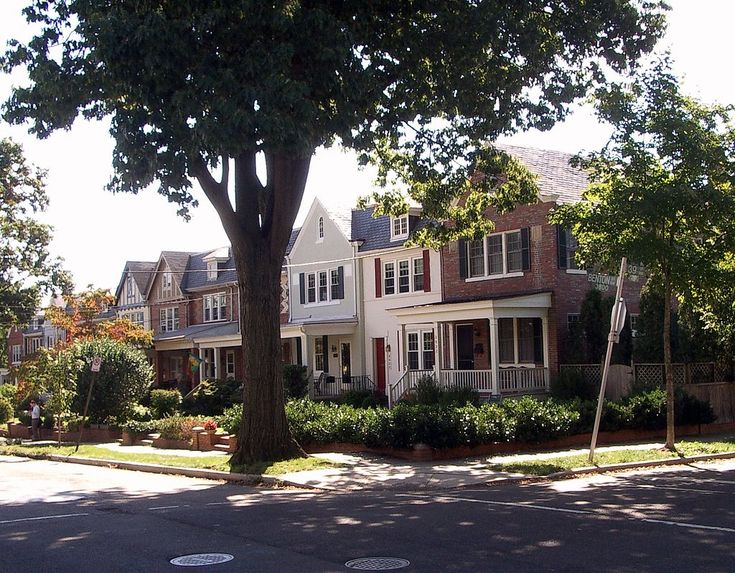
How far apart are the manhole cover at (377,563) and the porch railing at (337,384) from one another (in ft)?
91.3

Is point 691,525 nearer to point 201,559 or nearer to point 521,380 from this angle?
point 201,559

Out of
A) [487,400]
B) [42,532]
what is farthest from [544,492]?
[487,400]

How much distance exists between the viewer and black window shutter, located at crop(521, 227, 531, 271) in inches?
1145

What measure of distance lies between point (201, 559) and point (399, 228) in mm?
27754

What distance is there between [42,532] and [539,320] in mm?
21540

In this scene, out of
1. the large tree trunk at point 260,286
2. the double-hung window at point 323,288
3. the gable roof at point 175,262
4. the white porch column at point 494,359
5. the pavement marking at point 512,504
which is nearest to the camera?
the pavement marking at point 512,504

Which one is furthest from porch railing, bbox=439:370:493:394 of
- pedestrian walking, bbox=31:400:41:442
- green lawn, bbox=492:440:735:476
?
pedestrian walking, bbox=31:400:41:442

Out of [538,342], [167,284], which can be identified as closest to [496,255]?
[538,342]

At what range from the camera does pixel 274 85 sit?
13.7m

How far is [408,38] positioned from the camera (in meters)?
15.9

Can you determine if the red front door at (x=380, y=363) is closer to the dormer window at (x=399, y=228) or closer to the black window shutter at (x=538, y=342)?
the dormer window at (x=399, y=228)

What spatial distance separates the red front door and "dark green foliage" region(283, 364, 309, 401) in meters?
3.18

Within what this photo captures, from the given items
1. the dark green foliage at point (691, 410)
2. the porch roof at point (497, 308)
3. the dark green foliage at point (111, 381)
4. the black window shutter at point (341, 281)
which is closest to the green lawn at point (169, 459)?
the dark green foliage at point (111, 381)

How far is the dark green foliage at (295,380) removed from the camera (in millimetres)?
36938
